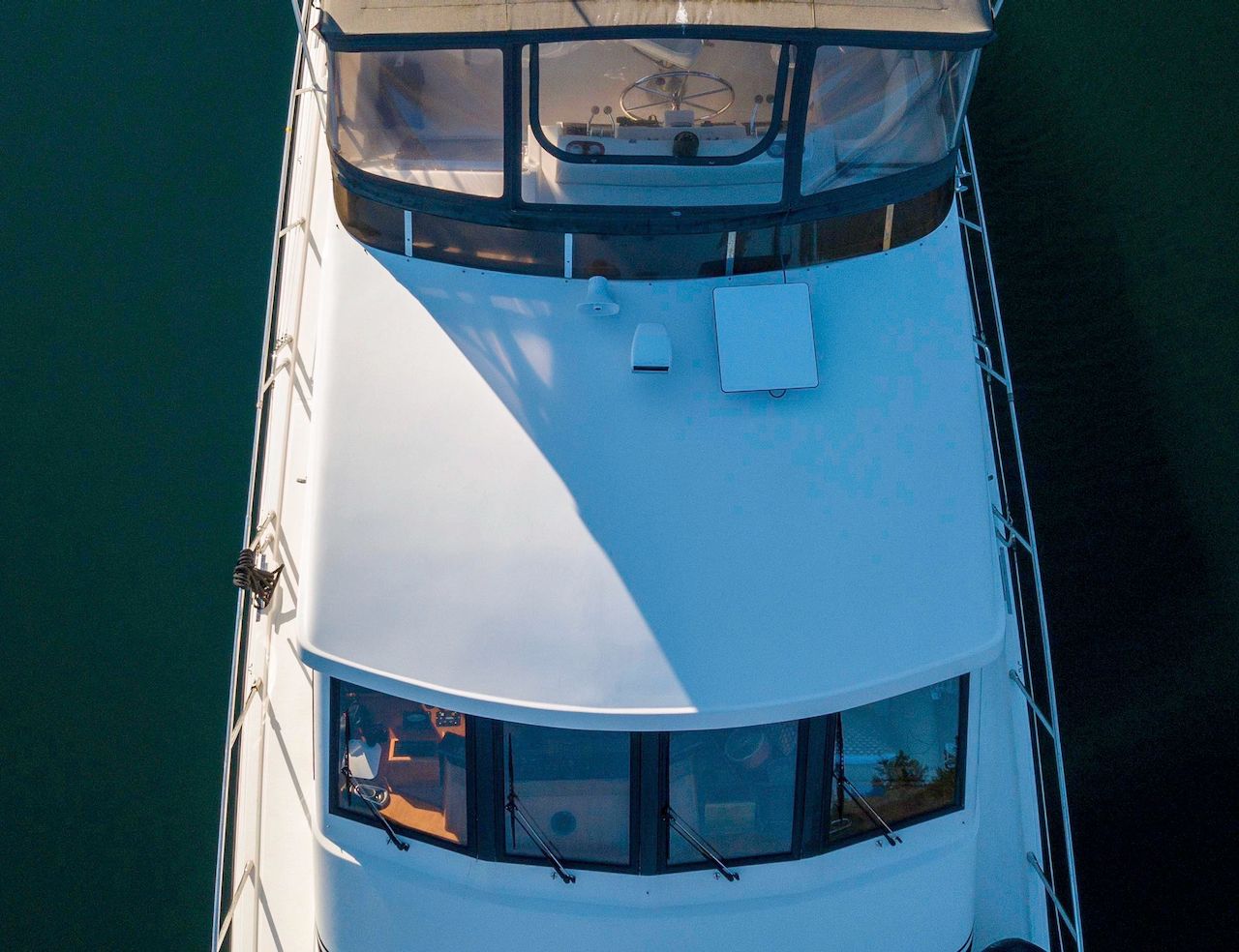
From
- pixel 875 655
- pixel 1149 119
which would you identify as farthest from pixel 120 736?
pixel 1149 119

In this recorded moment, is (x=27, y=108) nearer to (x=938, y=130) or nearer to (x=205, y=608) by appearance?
(x=205, y=608)

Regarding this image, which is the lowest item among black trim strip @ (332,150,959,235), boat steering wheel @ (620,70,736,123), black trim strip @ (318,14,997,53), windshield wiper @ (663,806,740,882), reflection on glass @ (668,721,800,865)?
windshield wiper @ (663,806,740,882)

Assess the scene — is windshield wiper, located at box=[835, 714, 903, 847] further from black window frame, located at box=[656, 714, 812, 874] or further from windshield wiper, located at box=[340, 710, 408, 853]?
windshield wiper, located at box=[340, 710, 408, 853]

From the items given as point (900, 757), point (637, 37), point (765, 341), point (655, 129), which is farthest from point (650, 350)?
point (900, 757)

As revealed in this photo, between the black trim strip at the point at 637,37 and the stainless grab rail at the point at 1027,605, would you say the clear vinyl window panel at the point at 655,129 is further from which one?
the stainless grab rail at the point at 1027,605

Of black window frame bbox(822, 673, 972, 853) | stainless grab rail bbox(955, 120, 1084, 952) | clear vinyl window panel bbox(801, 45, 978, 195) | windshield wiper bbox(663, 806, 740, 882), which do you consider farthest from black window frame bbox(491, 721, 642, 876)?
clear vinyl window panel bbox(801, 45, 978, 195)

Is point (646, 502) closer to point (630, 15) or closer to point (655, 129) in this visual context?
point (655, 129)
